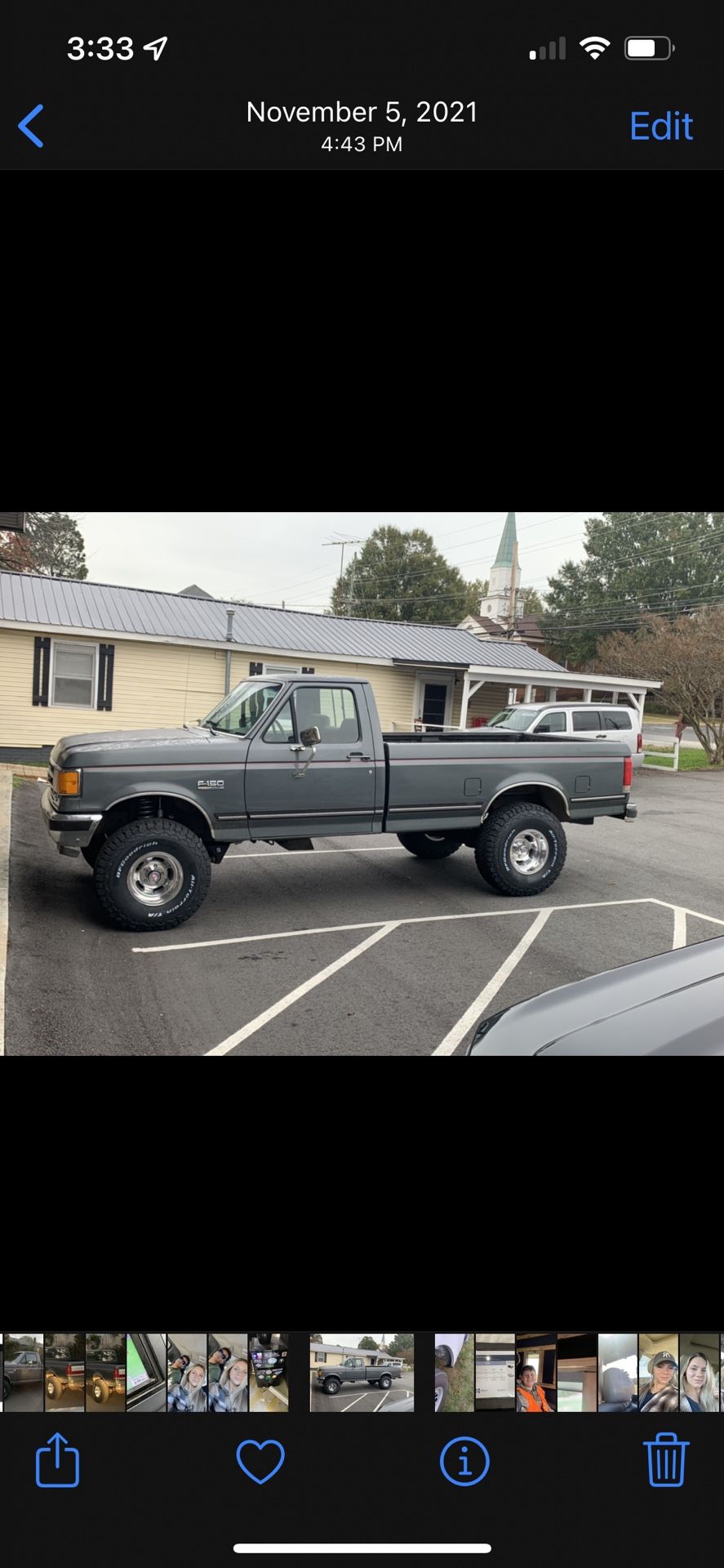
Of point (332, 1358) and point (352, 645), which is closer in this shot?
point (332, 1358)

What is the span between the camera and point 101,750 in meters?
4.08

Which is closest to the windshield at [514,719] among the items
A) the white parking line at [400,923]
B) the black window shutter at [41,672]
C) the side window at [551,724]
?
the side window at [551,724]

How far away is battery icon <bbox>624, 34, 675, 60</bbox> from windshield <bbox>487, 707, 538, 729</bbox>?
10.7 feet

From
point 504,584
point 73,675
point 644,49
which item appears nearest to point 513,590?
point 504,584

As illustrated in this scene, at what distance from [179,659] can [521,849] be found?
2.87 meters

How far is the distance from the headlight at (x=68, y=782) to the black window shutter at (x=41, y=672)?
0.95 m

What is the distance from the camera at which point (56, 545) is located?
2781 mm

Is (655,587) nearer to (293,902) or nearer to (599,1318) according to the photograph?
(293,902)

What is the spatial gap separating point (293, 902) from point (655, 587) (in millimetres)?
2448

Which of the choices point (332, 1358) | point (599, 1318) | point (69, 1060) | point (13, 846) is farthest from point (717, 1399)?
point (13, 846)

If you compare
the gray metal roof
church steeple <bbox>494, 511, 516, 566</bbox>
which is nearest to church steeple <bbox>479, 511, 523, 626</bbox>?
church steeple <bbox>494, 511, 516, 566</bbox>

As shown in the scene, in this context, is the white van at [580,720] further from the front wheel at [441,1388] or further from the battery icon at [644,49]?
the front wheel at [441,1388]
